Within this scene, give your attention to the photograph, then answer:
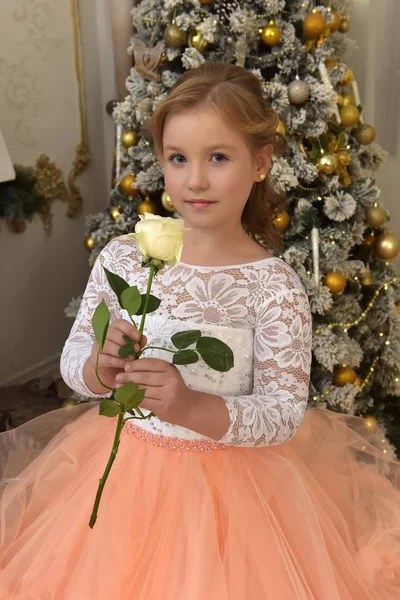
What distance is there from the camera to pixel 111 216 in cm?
174

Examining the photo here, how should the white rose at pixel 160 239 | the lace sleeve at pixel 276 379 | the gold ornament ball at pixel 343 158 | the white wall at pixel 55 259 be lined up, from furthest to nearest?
the white wall at pixel 55 259
the gold ornament ball at pixel 343 158
the lace sleeve at pixel 276 379
the white rose at pixel 160 239

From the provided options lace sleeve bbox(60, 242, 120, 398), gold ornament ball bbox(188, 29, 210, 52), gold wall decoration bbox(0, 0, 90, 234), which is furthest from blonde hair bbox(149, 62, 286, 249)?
gold wall decoration bbox(0, 0, 90, 234)

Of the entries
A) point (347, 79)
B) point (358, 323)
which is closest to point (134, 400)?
point (358, 323)

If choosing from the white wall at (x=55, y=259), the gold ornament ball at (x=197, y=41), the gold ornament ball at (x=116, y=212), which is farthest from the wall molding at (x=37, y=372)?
the gold ornament ball at (x=197, y=41)

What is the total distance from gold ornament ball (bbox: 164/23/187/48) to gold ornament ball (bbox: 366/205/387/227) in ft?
2.17

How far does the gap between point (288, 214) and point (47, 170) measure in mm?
988

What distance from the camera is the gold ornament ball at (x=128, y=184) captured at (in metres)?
1.60

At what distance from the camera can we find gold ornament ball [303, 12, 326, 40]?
1358mm

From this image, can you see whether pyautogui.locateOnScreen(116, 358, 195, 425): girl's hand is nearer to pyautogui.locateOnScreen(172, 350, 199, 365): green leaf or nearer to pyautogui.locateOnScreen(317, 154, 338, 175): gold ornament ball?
pyautogui.locateOnScreen(172, 350, 199, 365): green leaf

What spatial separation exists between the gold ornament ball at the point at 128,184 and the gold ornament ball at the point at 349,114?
0.60 m

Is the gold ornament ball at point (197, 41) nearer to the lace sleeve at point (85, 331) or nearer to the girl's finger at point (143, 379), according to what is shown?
the lace sleeve at point (85, 331)

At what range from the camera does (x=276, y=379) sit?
857mm

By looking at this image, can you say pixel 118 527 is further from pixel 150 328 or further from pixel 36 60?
pixel 36 60

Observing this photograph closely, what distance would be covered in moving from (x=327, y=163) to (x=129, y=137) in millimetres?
567
